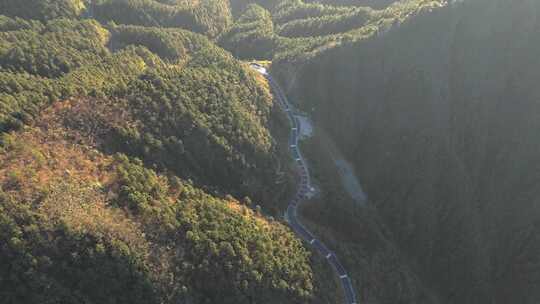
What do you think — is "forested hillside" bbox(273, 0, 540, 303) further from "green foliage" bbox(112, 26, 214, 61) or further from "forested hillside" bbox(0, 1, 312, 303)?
"green foliage" bbox(112, 26, 214, 61)

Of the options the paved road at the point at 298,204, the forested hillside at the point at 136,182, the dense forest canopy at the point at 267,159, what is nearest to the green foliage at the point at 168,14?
the dense forest canopy at the point at 267,159

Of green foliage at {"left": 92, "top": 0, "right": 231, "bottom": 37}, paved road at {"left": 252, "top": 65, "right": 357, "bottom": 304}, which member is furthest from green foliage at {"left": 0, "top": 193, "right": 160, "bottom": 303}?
green foliage at {"left": 92, "top": 0, "right": 231, "bottom": 37}

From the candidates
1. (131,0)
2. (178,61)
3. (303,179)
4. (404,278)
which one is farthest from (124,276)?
(131,0)

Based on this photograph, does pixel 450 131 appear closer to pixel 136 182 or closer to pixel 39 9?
pixel 136 182

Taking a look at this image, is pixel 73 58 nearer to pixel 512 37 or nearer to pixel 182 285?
pixel 182 285

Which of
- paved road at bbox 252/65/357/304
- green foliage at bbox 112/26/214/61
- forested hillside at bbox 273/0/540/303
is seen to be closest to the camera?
paved road at bbox 252/65/357/304

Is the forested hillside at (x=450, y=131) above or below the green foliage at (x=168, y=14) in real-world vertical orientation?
below

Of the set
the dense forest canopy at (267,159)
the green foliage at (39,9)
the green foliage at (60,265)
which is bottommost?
the green foliage at (60,265)

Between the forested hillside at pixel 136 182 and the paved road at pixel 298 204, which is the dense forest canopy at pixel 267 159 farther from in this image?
the paved road at pixel 298 204
